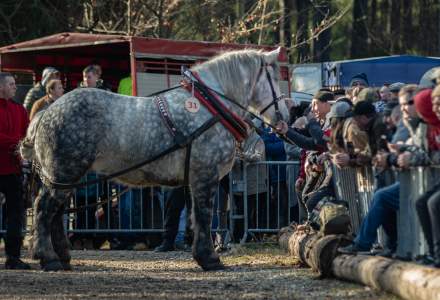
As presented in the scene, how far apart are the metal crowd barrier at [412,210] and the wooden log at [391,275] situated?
0.68 ft

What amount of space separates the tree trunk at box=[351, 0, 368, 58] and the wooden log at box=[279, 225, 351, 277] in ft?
88.1

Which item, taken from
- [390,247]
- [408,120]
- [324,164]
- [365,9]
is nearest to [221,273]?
[324,164]

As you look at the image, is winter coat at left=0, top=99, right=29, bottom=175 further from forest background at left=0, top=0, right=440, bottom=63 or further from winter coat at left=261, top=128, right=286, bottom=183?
forest background at left=0, top=0, right=440, bottom=63

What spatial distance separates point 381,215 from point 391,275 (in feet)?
3.63

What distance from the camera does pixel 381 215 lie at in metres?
11.8

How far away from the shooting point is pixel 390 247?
11.9m

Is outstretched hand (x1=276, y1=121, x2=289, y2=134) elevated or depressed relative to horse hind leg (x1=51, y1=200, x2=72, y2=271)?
elevated

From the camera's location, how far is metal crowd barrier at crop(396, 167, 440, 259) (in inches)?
425

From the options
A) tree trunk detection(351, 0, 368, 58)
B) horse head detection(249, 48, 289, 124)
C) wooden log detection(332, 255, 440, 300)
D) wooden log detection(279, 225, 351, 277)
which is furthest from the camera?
tree trunk detection(351, 0, 368, 58)

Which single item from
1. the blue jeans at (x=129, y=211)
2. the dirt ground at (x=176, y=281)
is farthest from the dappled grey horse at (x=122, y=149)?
the blue jeans at (x=129, y=211)

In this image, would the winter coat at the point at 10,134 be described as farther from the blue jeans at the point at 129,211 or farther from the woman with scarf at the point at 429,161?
the woman with scarf at the point at 429,161

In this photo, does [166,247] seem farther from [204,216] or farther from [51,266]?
[51,266]

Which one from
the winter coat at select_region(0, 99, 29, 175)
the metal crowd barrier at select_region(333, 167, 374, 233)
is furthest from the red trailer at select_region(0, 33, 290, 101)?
the metal crowd barrier at select_region(333, 167, 374, 233)

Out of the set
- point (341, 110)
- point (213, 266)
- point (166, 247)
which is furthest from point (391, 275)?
point (166, 247)
